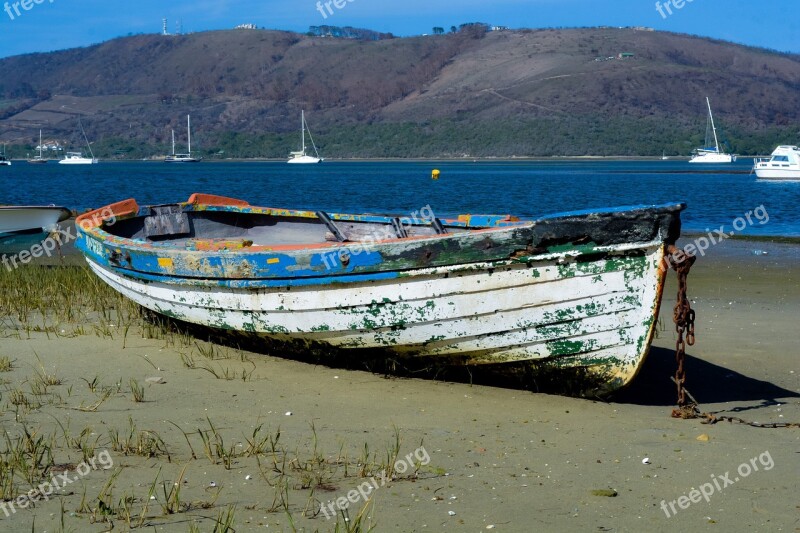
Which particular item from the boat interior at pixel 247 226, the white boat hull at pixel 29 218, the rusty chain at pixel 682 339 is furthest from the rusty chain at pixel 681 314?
the white boat hull at pixel 29 218

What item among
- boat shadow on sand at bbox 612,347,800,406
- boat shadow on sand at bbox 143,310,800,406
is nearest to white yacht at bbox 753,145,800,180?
boat shadow on sand at bbox 612,347,800,406

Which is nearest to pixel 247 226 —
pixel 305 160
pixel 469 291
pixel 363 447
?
pixel 469 291

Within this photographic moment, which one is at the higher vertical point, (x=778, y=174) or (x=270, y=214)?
(x=270, y=214)

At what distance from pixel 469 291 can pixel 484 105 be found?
142128 millimetres

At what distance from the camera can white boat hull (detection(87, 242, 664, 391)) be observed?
18.8 feet

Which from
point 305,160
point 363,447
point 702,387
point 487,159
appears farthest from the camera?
point 487,159

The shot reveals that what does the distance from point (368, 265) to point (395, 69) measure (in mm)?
188711

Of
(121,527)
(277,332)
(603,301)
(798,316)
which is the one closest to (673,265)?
(603,301)

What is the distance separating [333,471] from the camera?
16.1ft

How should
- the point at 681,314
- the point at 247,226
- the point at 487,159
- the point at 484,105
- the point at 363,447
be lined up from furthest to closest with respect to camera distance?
the point at 484,105 < the point at 487,159 < the point at 247,226 < the point at 681,314 < the point at 363,447

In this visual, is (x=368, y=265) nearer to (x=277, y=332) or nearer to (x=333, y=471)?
(x=277, y=332)

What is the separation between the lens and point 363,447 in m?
5.30

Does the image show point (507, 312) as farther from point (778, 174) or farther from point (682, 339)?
point (778, 174)

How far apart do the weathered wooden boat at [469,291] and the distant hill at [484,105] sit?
393 feet
